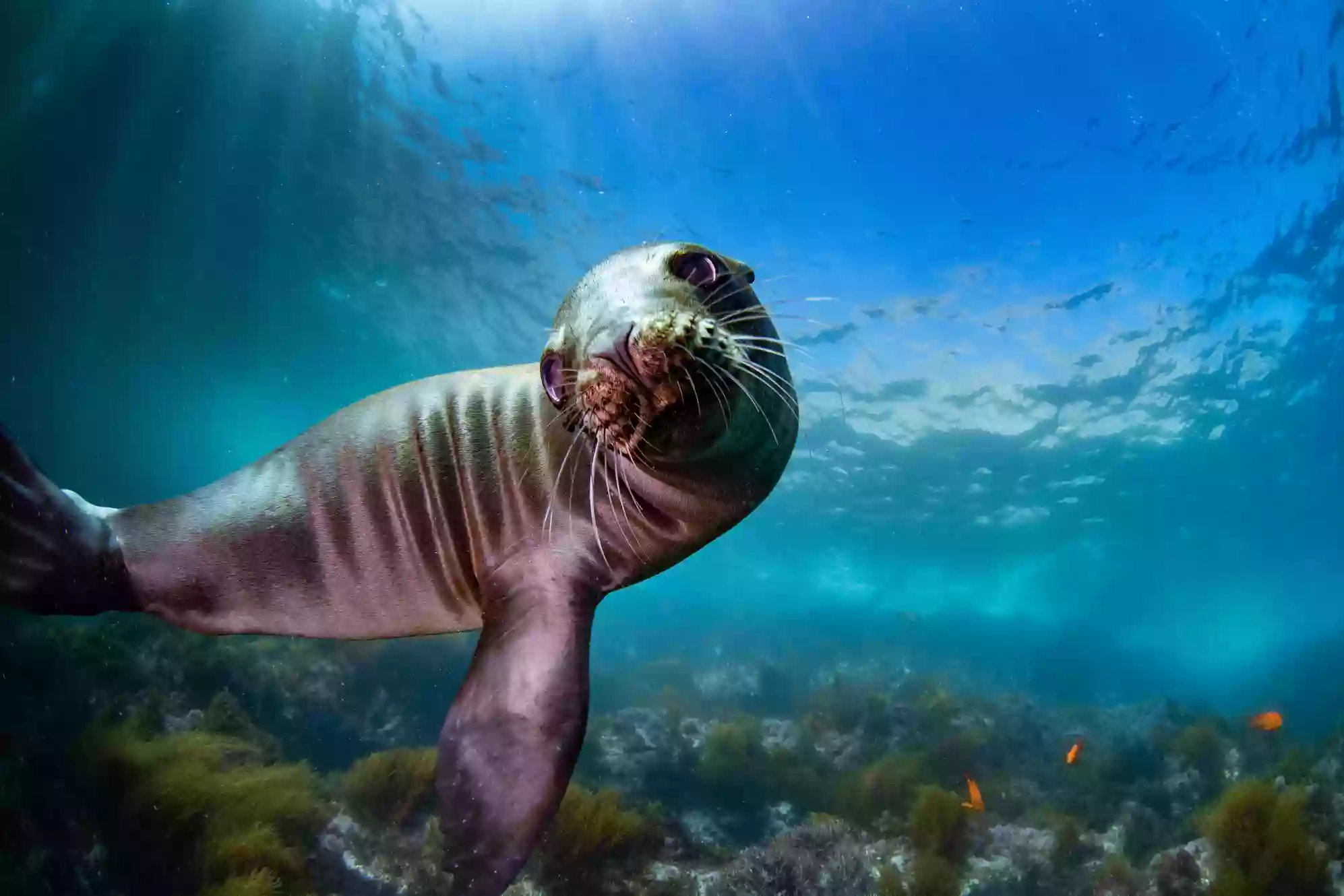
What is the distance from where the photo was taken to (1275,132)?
43.0ft

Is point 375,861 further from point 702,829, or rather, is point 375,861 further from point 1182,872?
point 1182,872

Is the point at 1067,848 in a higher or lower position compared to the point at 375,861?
higher

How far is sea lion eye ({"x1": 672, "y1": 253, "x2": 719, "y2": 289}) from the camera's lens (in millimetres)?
2221

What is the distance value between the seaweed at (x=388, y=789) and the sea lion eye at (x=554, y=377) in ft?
17.8

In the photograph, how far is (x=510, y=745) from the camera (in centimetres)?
205

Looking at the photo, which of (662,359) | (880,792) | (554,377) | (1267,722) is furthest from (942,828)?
(1267,722)

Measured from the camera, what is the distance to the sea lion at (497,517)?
1.99m

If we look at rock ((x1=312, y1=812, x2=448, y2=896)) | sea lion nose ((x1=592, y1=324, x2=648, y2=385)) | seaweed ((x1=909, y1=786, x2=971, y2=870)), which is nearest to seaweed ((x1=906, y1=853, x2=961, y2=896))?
seaweed ((x1=909, y1=786, x2=971, y2=870))

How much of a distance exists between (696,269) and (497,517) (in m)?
1.19

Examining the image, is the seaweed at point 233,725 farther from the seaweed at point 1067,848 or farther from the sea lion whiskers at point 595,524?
the seaweed at point 1067,848

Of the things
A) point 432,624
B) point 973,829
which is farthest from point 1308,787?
point 432,624

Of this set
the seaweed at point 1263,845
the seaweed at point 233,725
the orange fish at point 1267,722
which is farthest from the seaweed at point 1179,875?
the seaweed at point 233,725

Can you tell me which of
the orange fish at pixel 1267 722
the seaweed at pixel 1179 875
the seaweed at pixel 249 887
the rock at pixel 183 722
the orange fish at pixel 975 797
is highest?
the orange fish at pixel 1267 722

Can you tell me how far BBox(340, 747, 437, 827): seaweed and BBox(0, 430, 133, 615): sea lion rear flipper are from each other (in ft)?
15.3
